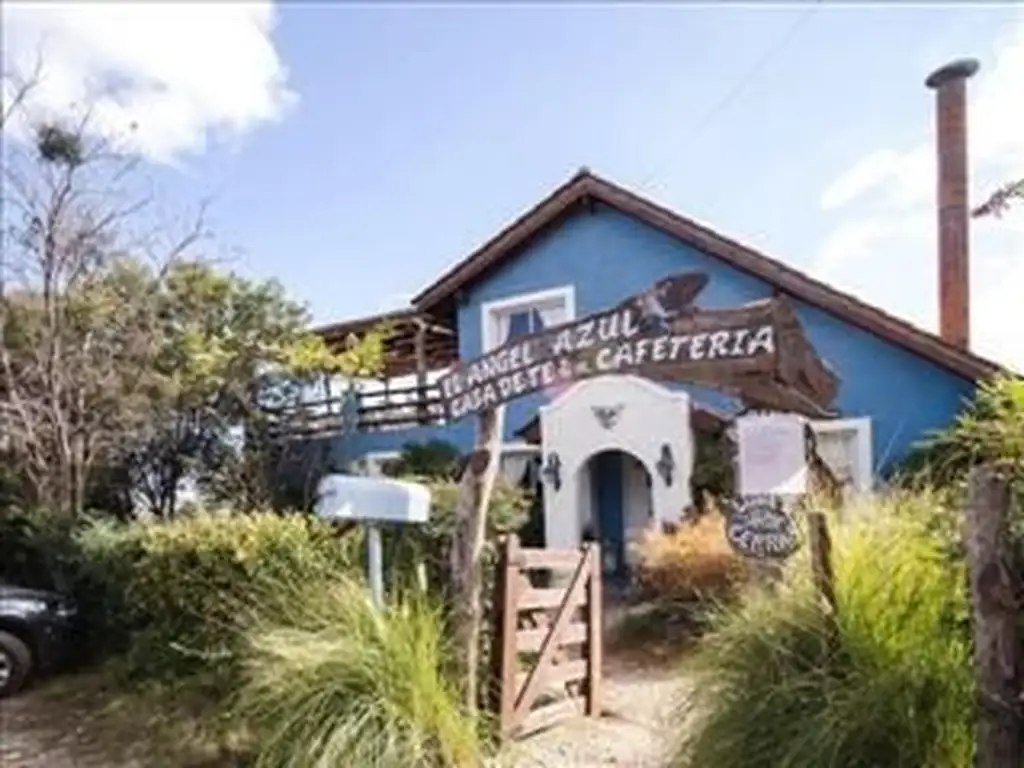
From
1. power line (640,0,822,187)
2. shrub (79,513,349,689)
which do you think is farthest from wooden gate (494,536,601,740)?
power line (640,0,822,187)

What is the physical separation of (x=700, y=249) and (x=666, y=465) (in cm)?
329

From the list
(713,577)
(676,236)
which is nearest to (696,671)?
(713,577)

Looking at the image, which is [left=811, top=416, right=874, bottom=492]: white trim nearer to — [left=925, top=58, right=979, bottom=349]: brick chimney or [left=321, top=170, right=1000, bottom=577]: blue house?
[left=321, top=170, right=1000, bottom=577]: blue house

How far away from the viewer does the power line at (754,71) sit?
1248 centimetres

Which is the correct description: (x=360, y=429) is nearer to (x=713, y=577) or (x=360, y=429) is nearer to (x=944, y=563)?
(x=713, y=577)

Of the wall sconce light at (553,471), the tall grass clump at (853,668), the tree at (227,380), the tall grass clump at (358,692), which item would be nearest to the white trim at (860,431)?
the wall sconce light at (553,471)

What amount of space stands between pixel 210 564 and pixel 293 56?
4.15 m

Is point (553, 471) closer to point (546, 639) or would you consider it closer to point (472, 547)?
point (546, 639)

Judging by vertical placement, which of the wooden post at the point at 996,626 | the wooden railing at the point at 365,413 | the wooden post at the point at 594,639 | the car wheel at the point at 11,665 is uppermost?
the wooden railing at the point at 365,413

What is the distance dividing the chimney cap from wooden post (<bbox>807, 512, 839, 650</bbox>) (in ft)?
43.9

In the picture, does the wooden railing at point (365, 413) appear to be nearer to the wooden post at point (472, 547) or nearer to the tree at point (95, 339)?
the tree at point (95, 339)

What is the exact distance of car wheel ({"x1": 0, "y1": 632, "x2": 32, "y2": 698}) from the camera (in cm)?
1009

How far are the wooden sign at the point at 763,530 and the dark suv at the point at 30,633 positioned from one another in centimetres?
735

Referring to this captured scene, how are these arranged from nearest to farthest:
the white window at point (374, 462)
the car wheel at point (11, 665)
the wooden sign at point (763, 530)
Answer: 1. the wooden sign at point (763, 530)
2. the car wheel at point (11, 665)
3. the white window at point (374, 462)
